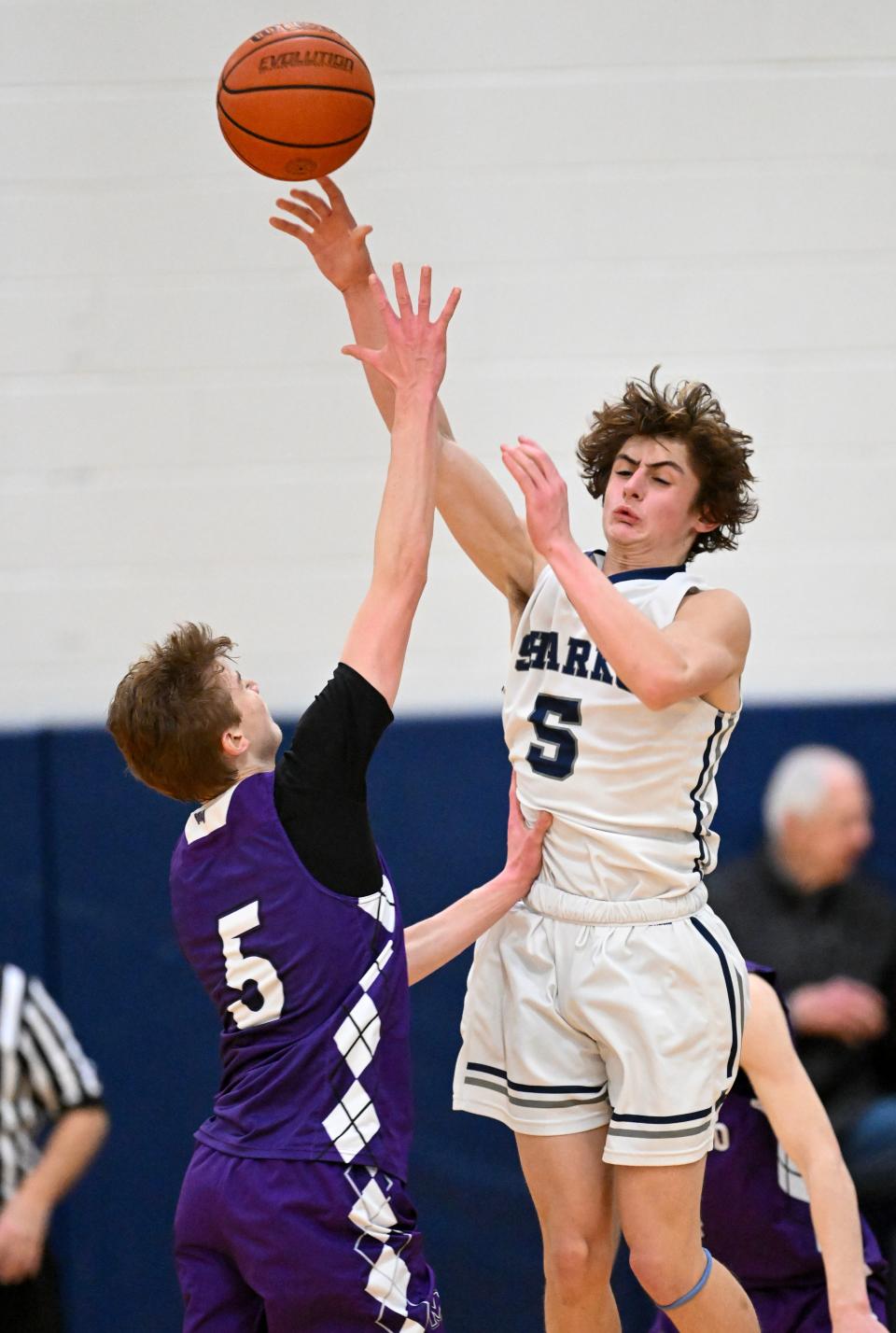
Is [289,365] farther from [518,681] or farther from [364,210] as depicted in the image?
[518,681]

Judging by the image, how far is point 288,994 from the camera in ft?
8.35

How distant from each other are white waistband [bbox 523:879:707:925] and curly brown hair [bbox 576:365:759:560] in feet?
2.46

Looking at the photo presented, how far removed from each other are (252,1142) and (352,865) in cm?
47

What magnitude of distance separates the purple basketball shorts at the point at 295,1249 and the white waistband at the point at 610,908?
0.73 m

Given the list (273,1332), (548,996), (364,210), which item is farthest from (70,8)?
(273,1332)

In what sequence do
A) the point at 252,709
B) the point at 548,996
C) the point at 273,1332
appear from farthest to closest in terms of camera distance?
the point at 548,996
the point at 252,709
the point at 273,1332

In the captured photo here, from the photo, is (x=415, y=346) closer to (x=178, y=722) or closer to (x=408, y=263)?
(x=178, y=722)

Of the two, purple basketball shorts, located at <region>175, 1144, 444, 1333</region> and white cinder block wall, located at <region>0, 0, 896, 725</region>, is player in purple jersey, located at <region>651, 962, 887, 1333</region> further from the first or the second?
white cinder block wall, located at <region>0, 0, 896, 725</region>

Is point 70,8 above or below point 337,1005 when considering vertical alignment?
above

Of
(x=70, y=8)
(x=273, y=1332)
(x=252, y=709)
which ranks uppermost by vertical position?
(x=70, y=8)

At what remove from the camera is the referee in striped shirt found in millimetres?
2963

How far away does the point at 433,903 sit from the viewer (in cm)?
444

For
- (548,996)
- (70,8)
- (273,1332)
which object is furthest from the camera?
(70,8)

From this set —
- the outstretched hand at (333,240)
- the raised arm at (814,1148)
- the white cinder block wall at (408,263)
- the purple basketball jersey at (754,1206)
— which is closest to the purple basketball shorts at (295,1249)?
the raised arm at (814,1148)
